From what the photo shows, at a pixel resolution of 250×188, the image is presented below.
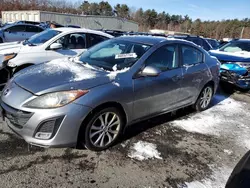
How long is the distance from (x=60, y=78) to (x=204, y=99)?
3470 millimetres

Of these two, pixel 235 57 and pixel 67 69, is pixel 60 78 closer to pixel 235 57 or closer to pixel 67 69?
pixel 67 69

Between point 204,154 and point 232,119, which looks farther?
point 232,119

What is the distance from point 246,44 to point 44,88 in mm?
7727

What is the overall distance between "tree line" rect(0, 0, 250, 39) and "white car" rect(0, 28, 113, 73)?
4819 centimetres

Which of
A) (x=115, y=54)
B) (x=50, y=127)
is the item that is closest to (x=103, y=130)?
(x=50, y=127)

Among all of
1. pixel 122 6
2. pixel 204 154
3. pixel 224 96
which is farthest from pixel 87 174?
pixel 122 6

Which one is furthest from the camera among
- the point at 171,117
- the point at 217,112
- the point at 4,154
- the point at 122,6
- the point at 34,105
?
the point at 122,6

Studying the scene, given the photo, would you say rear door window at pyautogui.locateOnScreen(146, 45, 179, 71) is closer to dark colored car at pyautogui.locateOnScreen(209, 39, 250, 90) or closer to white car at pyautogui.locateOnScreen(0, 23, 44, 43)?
dark colored car at pyautogui.locateOnScreen(209, 39, 250, 90)

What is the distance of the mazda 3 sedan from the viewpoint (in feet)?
9.52

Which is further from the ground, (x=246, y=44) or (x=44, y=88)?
(x=246, y=44)

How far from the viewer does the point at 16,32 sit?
14156mm

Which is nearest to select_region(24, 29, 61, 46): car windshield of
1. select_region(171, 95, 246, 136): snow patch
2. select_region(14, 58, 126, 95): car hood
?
select_region(14, 58, 126, 95): car hood

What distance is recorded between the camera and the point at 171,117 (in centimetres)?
495

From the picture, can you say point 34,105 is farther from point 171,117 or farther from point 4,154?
point 171,117
